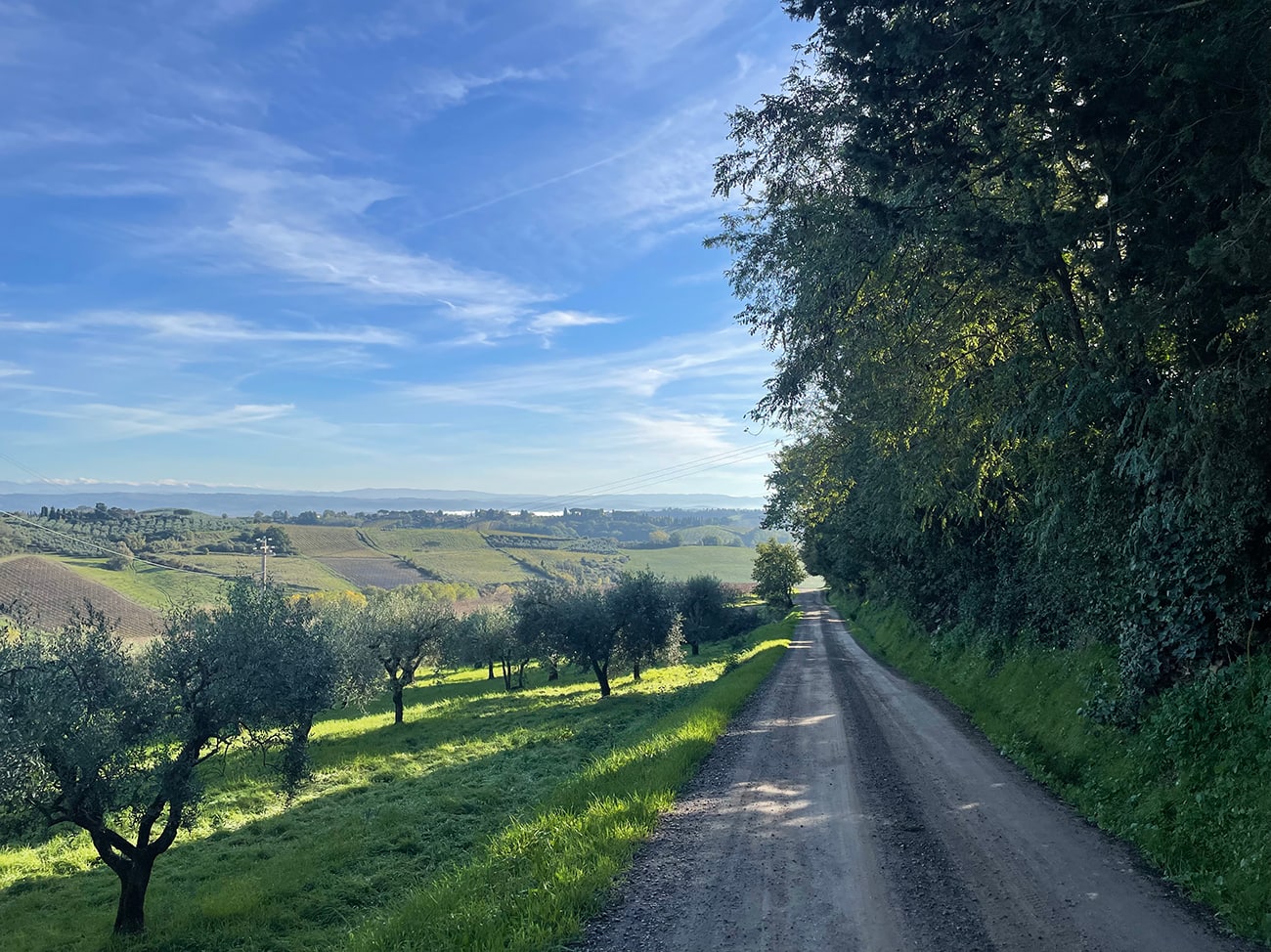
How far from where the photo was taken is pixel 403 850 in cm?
1812

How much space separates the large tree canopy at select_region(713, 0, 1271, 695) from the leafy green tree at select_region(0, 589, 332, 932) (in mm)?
16160

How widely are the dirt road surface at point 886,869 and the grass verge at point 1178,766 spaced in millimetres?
417

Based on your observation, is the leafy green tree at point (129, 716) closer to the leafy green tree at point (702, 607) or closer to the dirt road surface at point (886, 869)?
the dirt road surface at point (886, 869)

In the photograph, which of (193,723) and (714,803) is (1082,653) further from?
(193,723)

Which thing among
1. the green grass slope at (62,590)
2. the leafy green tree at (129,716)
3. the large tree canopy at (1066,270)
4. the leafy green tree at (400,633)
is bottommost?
the green grass slope at (62,590)

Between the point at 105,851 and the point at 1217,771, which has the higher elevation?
the point at 1217,771

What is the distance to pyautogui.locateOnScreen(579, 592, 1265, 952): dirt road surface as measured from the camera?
7051 millimetres

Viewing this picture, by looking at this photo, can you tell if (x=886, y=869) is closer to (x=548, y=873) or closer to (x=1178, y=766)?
(x=548, y=873)

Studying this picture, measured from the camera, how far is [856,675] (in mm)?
30578

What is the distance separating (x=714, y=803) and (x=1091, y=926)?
6.10 meters

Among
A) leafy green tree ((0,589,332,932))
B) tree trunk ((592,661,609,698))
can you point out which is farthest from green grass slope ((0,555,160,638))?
leafy green tree ((0,589,332,932))

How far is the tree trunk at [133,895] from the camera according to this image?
15.3 metres

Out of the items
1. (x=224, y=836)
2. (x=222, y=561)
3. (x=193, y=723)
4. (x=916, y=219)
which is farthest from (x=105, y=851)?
(x=222, y=561)

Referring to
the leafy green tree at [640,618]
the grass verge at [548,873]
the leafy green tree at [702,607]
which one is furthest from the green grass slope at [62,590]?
the grass verge at [548,873]
